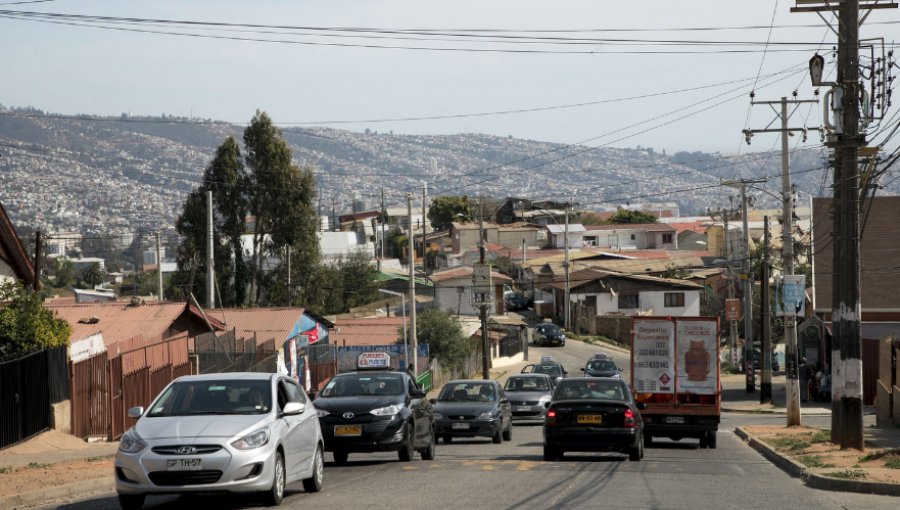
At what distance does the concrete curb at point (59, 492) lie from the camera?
48.6ft

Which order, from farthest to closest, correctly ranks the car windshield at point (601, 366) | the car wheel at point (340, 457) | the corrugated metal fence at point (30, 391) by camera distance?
the car windshield at point (601, 366)
the corrugated metal fence at point (30, 391)
the car wheel at point (340, 457)

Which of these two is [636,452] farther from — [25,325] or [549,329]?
[549,329]

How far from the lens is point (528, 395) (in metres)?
37.5

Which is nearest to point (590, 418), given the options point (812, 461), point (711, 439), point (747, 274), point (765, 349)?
point (812, 461)

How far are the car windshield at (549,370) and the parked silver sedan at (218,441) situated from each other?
29.9 m

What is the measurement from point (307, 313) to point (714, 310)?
4423 cm

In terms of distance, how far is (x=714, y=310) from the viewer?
9112 centimetres

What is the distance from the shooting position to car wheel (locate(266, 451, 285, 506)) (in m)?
14.1

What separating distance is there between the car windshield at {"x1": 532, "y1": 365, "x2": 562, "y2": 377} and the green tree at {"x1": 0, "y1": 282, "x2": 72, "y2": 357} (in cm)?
2254

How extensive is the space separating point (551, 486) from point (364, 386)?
560cm

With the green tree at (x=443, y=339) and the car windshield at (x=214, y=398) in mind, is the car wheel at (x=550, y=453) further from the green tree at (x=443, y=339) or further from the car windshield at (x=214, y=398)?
the green tree at (x=443, y=339)

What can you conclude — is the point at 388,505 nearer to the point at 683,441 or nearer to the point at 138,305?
the point at 683,441

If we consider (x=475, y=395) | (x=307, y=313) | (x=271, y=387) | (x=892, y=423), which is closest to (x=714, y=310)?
(x=307, y=313)

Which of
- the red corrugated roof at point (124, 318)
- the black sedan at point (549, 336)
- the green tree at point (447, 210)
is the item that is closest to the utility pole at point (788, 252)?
the red corrugated roof at point (124, 318)
